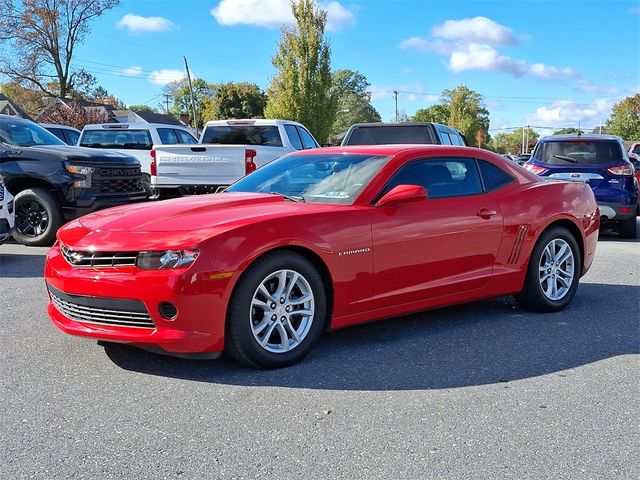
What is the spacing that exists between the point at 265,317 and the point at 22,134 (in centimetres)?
741

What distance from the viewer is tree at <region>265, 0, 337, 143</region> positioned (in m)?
30.7

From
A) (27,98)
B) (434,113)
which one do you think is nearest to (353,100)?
(434,113)

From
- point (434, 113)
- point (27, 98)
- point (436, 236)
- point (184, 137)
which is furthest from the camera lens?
point (434, 113)

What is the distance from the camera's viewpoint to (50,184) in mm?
9055

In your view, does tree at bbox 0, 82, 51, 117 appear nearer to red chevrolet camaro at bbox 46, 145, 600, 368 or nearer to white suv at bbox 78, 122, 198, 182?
white suv at bbox 78, 122, 198, 182

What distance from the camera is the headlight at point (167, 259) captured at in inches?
147

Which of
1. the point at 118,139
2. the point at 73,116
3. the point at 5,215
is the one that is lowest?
the point at 5,215

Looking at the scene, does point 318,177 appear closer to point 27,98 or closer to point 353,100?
point 27,98

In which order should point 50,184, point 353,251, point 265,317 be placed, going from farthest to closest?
point 50,184 < point 353,251 < point 265,317

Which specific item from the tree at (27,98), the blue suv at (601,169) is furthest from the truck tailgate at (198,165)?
the tree at (27,98)

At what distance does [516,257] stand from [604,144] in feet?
20.8

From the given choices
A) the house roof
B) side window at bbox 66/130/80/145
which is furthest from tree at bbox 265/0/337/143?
the house roof

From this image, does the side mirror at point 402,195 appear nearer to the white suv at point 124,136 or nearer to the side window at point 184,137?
the white suv at point 124,136

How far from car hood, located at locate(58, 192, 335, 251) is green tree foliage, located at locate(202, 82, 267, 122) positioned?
67.7m
